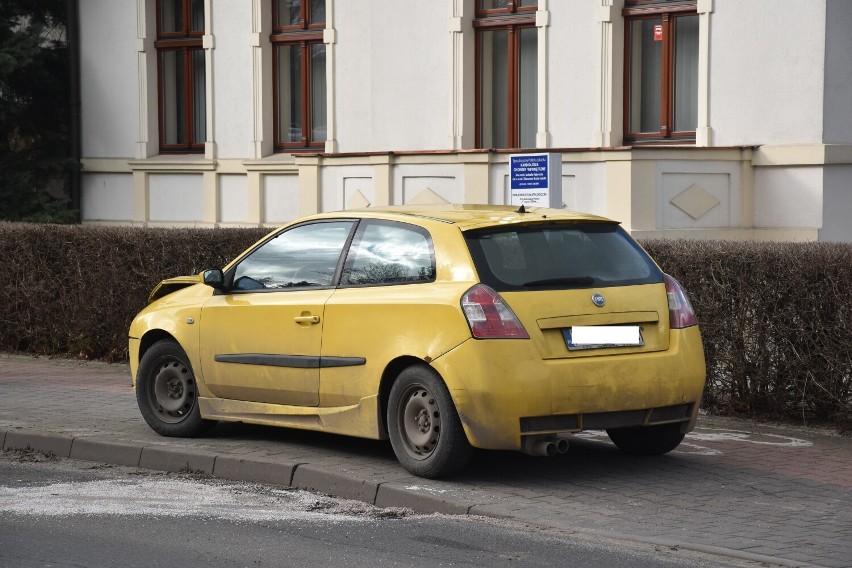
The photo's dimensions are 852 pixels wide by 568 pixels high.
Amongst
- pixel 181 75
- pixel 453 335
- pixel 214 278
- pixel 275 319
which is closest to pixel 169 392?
pixel 214 278

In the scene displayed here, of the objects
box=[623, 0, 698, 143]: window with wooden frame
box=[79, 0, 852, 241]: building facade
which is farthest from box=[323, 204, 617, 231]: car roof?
box=[623, 0, 698, 143]: window with wooden frame

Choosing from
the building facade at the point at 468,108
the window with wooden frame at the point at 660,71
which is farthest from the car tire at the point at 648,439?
the window with wooden frame at the point at 660,71

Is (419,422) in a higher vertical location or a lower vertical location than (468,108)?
lower

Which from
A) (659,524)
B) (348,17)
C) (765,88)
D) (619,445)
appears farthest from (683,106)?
(659,524)

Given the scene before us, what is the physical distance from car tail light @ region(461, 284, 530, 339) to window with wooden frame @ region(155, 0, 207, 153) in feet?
58.8

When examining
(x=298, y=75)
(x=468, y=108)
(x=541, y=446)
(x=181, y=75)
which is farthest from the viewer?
(x=181, y=75)

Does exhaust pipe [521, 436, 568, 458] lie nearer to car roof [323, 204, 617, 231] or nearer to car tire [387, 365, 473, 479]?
car tire [387, 365, 473, 479]

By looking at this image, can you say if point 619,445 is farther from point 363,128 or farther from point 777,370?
point 363,128

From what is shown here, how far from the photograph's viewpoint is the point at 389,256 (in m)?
8.73

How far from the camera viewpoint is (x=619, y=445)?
29.9ft

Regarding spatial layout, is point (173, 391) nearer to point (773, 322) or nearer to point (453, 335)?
point (453, 335)

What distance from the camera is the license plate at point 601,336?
8047 millimetres

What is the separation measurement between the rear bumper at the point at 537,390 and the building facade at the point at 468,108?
944 cm

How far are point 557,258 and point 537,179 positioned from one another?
13.8 ft
